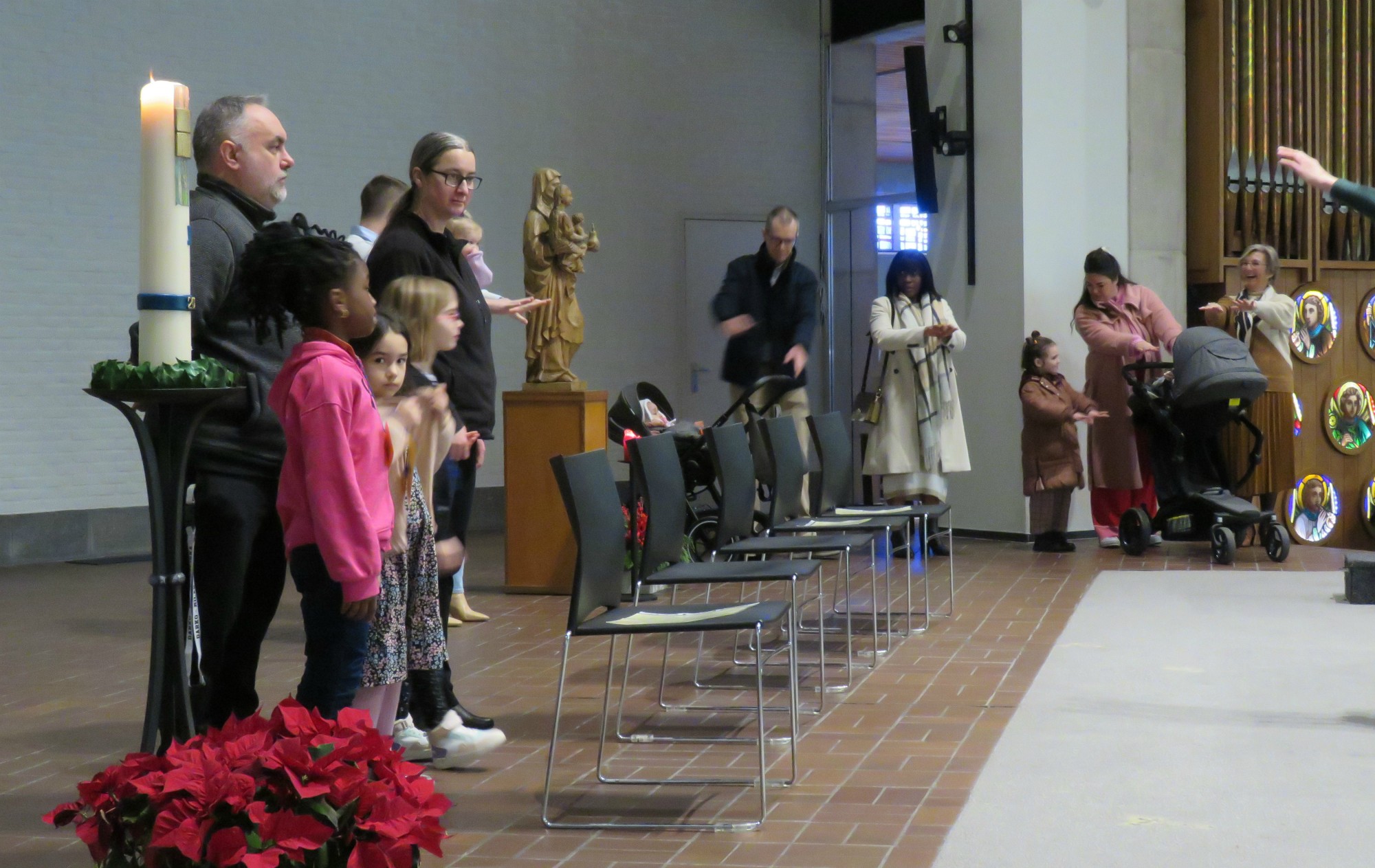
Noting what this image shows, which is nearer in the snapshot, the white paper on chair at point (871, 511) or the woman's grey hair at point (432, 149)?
the woman's grey hair at point (432, 149)

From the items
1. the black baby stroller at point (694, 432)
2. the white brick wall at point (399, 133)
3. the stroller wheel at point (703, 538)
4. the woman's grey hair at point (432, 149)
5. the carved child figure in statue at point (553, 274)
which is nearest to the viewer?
the woman's grey hair at point (432, 149)

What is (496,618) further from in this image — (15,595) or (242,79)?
(242,79)

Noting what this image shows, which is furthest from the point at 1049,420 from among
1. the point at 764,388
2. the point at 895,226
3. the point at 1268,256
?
the point at 895,226

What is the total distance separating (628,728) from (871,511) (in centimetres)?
201

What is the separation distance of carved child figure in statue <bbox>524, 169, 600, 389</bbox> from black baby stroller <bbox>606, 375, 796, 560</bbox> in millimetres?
416

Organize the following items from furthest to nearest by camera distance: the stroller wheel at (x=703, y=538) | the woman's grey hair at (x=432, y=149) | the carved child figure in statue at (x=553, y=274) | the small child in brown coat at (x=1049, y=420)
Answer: the small child in brown coat at (x=1049, y=420), the stroller wheel at (x=703, y=538), the carved child figure in statue at (x=553, y=274), the woman's grey hair at (x=432, y=149)

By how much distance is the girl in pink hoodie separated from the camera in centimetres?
269

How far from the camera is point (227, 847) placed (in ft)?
6.42

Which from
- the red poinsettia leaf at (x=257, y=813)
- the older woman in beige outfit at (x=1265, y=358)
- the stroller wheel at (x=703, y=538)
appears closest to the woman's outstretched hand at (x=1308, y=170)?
the red poinsettia leaf at (x=257, y=813)

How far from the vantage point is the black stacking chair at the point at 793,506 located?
17.2 feet

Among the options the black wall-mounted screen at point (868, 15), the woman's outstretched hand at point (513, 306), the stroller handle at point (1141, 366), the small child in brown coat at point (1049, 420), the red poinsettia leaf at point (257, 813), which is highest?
the black wall-mounted screen at point (868, 15)

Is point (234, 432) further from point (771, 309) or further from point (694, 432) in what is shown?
point (694, 432)

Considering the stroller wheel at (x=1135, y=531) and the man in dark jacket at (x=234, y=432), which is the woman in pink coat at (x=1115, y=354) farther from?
the man in dark jacket at (x=234, y=432)

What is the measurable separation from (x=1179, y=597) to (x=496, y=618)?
9.49 feet
